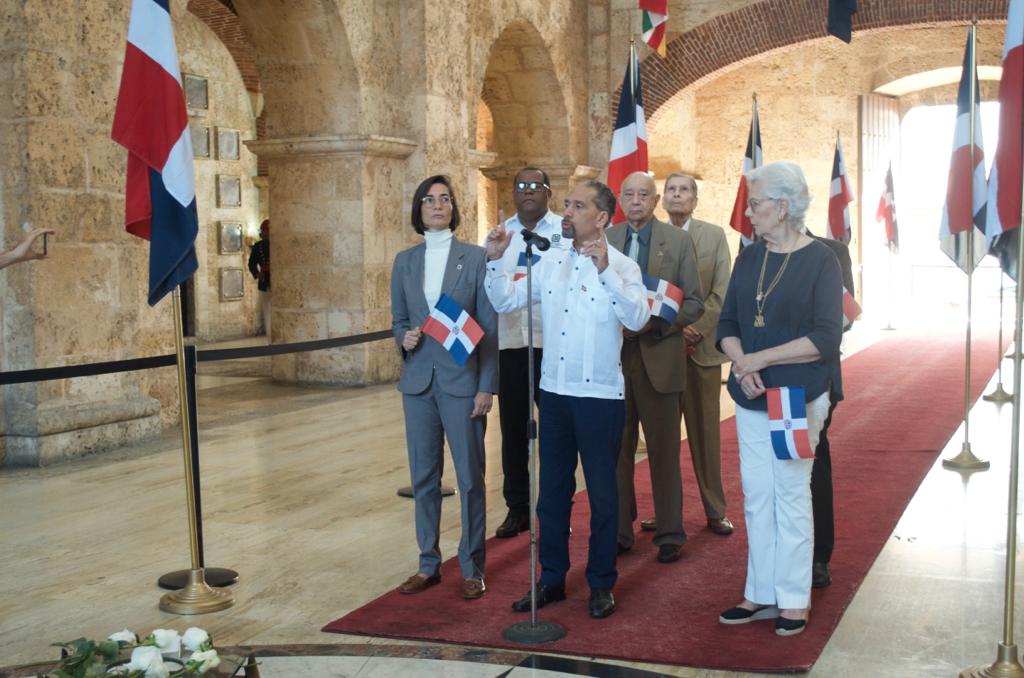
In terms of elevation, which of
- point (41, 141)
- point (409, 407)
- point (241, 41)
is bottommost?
point (409, 407)

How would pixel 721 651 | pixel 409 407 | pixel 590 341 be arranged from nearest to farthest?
pixel 721 651
pixel 590 341
pixel 409 407

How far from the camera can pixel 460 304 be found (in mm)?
4500

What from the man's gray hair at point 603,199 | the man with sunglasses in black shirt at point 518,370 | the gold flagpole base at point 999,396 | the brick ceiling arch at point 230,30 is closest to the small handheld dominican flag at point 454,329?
the man's gray hair at point 603,199

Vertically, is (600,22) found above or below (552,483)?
above

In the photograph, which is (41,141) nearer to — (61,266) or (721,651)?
(61,266)

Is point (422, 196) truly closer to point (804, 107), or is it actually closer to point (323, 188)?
point (323, 188)

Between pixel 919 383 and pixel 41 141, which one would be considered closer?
pixel 41 141

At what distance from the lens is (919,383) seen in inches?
442

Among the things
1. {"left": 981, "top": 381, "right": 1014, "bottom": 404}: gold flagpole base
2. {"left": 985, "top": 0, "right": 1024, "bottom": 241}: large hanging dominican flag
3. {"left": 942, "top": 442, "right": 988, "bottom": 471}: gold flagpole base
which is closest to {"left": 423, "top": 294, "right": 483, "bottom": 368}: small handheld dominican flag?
{"left": 985, "top": 0, "right": 1024, "bottom": 241}: large hanging dominican flag

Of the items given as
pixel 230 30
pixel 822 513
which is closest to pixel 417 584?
pixel 822 513

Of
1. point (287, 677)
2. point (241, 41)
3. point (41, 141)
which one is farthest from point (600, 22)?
point (287, 677)

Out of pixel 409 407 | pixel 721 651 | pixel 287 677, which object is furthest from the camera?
pixel 409 407

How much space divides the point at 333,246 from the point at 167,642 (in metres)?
8.33

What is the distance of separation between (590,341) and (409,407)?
0.80m
